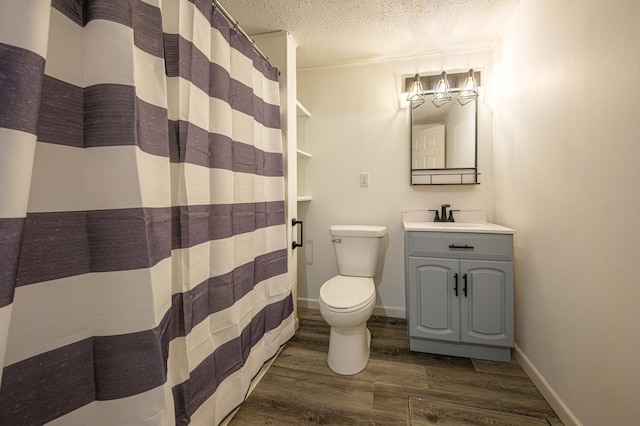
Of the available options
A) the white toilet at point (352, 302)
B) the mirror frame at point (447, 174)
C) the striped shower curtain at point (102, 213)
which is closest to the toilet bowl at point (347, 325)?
the white toilet at point (352, 302)

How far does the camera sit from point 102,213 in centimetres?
67

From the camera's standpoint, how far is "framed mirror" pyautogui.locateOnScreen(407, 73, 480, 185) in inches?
83.6

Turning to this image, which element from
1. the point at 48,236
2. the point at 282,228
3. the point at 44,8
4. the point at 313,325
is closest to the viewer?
the point at 44,8

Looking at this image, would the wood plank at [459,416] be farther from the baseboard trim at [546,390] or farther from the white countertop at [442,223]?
the white countertop at [442,223]

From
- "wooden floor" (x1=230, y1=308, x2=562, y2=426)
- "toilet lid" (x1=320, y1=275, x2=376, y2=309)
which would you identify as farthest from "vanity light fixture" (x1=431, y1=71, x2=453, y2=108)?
"wooden floor" (x1=230, y1=308, x2=562, y2=426)

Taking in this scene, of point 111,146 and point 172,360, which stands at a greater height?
point 111,146

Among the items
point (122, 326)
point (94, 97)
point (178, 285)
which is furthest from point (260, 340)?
point (94, 97)

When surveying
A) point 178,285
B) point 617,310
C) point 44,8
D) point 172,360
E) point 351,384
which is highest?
point 44,8

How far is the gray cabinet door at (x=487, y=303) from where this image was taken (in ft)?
5.32

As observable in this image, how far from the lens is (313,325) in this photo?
A: 7.13 feet

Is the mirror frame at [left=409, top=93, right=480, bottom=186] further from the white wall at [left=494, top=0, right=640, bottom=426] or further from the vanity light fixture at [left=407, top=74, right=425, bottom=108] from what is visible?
the white wall at [left=494, top=0, right=640, bottom=426]

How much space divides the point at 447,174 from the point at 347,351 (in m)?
1.56

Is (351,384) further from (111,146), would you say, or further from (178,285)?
(111,146)

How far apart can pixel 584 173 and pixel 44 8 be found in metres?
1.78
